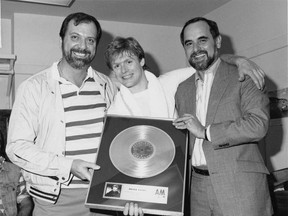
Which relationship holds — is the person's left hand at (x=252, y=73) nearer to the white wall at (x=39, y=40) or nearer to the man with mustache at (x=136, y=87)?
the man with mustache at (x=136, y=87)

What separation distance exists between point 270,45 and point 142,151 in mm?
2616

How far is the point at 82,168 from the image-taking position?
2.05 metres

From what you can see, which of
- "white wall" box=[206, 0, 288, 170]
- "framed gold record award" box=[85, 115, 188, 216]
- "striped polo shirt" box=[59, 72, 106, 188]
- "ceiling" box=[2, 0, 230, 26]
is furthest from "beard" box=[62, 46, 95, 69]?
"ceiling" box=[2, 0, 230, 26]

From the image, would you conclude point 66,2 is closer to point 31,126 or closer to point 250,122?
point 31,126

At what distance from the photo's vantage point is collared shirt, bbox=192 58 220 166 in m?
2.21

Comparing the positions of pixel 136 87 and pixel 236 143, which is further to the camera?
pixel 136 87

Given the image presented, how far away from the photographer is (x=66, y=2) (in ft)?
Result: 14.4

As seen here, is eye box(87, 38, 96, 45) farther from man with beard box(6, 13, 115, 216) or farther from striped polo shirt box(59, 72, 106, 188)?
striped polo shirt box(59, 72, 106, 188)

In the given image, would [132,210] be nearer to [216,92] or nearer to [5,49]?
[216,92]

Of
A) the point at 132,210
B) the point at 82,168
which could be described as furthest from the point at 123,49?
the point at 132,210

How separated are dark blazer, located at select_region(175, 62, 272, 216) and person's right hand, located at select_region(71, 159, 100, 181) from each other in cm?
58

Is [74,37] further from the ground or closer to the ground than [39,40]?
closer to the ground

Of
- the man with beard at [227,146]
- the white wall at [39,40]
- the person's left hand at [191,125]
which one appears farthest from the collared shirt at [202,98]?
the white wall at [39,40]

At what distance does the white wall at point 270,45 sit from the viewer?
4.05 m
